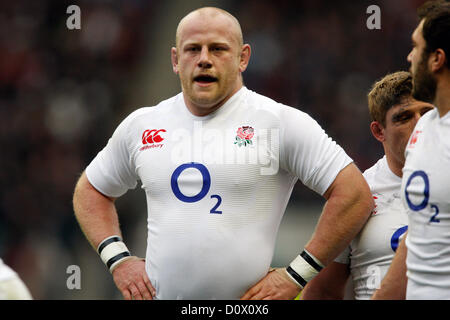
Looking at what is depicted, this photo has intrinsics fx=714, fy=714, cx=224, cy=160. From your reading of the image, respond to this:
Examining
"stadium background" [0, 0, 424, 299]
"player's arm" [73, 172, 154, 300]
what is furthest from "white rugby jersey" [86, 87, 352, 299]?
"stadium background" [0, 0, 424, 299]

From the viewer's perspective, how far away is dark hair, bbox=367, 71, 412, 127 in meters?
4.03

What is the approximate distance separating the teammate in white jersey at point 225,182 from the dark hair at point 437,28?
0.78 metres

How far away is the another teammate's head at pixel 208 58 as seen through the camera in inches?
157

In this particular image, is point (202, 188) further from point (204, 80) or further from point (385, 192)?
point (385, 192)

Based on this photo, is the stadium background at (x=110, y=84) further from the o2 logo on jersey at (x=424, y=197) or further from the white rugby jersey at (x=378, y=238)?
the o2 logo on jersey at (x=424, y=197)

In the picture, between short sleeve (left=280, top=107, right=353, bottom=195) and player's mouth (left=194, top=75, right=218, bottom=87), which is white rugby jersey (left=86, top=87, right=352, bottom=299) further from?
player's mouth (left=194, top=75, right=218, bottom=87)

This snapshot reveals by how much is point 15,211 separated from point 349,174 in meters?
6.57

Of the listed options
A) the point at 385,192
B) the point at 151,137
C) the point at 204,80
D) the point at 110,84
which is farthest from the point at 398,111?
the point at 110,84

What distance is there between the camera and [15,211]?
9.36m

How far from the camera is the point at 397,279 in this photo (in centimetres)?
354

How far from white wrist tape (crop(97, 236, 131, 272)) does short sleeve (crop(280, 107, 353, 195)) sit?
1135mm

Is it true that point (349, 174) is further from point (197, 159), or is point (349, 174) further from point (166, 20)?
point (166, 20)

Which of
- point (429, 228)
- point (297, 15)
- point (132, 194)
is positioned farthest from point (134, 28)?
point (429, 228)

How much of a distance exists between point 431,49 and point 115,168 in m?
2.00
